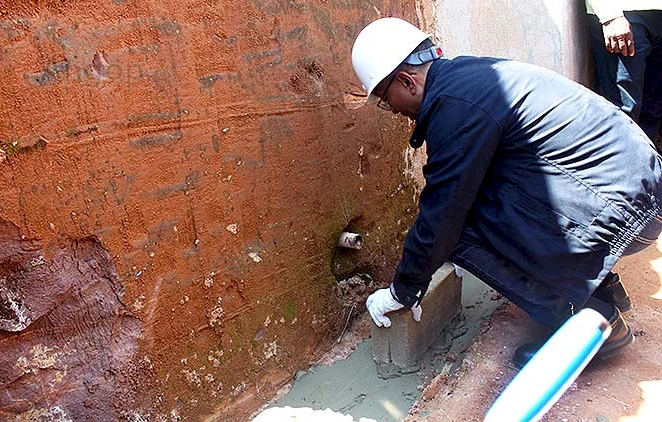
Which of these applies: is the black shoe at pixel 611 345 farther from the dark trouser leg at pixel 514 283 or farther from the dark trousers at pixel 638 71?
the dark trousers at pixel 638 71

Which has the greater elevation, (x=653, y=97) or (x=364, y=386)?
(x=653, y=97)

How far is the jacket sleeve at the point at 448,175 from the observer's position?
1.93m

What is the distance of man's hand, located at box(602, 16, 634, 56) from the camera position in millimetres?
3611

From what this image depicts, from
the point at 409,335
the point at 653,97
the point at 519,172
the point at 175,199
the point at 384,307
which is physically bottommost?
the point at 409,335

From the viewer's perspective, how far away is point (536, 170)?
2035mm

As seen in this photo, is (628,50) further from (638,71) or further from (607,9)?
(607,9)

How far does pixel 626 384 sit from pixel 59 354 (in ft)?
6.42

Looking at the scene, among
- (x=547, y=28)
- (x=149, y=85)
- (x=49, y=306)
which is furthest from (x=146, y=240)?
(x=547, y=28)

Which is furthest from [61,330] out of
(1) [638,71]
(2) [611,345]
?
(1) [638,71]

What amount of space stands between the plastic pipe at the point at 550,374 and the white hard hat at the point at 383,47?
42.0 inches

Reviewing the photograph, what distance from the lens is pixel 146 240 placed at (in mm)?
1931

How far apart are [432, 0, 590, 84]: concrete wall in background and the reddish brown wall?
837mm

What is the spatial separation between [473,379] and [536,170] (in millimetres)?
814

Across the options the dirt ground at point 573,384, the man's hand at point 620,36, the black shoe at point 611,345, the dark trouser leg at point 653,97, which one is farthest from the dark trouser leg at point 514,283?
the dark trouser leg at point 653,97
